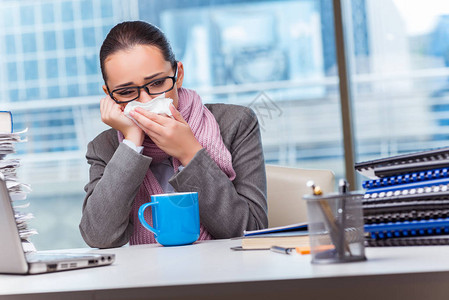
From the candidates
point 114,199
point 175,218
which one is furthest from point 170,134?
point 175,218

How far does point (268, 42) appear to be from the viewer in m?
3.57

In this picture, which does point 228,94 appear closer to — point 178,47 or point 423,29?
point 178,47

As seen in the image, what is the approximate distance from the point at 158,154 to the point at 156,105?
0.56 ft

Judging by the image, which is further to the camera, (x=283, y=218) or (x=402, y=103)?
(x=402, y=103)

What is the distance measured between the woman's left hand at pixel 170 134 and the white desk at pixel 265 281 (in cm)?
60

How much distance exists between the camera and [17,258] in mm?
852

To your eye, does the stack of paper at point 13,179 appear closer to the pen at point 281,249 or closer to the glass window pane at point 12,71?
the pen at point 281,249

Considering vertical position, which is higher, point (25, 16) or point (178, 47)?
point (25, 16)

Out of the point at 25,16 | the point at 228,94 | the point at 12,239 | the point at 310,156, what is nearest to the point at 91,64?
the point at 25,16

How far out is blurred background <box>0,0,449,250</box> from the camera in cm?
338

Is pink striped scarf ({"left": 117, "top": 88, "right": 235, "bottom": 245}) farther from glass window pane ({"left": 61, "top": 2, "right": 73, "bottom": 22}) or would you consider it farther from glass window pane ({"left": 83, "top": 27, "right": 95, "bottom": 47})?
glass window pane ({"left": 61, "top": 2, "right": 73, "bottom": 22})

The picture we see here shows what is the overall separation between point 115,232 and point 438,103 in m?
2.42

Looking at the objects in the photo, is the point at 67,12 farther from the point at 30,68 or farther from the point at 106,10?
the point at 30,68

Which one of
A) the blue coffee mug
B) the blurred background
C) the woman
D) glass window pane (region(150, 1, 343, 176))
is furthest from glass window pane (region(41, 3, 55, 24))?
the blue coffee mug
